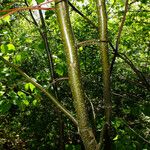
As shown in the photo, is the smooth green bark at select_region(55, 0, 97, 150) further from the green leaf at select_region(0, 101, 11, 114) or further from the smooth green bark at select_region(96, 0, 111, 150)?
the green leaf at select_region(0, 101, 11, 114)

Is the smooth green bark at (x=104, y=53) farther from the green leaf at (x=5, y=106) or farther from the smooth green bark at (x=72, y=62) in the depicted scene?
the green leaf at (x=5, y=106)

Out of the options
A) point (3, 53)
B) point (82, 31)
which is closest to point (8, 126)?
point (82, 31)

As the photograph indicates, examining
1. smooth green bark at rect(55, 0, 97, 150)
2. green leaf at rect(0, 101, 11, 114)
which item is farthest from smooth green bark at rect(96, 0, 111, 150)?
green leaf at rect(0, 101, 11, 114)

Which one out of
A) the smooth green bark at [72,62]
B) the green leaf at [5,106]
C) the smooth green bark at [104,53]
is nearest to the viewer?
the smooth green bark at [72,62]

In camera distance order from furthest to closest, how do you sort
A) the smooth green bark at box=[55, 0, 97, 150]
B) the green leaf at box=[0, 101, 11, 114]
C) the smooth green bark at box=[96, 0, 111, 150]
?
the green leaf at box=[0, 101, 11, 114] → the smooth green bark at box=[96, 0, 111, 150] → the smooth green bark at box=[55, 0, 97, 150]

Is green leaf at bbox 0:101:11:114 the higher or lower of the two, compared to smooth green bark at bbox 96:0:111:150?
higher

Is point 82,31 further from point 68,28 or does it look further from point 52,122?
point 68,28

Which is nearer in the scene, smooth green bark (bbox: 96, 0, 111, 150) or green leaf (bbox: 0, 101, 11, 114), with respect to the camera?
smooth green bark (bbox: 96, 0, 111, 150)

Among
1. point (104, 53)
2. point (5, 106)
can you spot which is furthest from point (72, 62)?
point (5, 106)

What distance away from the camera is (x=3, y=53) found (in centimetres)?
271

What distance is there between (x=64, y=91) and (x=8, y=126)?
2.33 metres

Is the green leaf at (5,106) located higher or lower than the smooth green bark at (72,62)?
higher

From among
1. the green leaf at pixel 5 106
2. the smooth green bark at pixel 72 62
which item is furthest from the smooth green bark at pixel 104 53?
the green leaf at pixel 5 106

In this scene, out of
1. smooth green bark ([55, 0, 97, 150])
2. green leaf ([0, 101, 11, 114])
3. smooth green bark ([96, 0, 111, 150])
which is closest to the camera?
smooth green bark ([55, 0, 97, 150])
